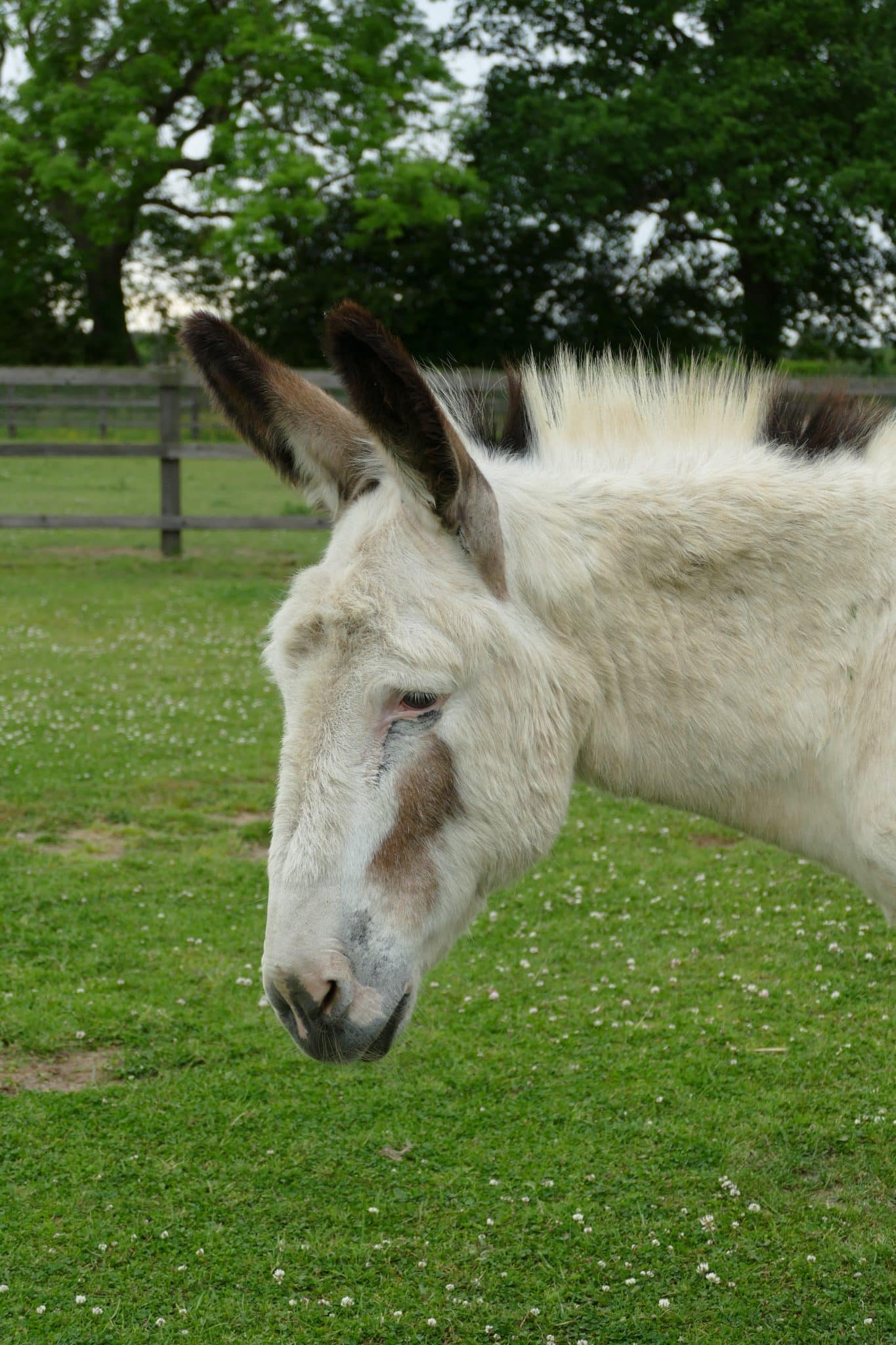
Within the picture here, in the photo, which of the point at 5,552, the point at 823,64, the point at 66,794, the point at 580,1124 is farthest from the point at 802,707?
the point at 823,64

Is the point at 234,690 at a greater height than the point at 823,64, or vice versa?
the point at 823,64

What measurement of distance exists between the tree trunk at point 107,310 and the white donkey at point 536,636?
122 ft

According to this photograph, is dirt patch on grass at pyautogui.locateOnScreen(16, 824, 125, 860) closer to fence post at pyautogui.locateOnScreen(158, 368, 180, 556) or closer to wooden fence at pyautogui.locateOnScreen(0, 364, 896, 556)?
wooden fence at pyautogui.locateOnScreen(0, 364, 896, 556)

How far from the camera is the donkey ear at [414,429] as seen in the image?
2207 mm

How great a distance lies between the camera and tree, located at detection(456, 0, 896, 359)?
98.7 feet

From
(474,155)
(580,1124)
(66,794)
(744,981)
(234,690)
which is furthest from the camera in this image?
(474,155)

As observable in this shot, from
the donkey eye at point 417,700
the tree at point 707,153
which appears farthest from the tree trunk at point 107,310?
the donkey eye at point 417,700

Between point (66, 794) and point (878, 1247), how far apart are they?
5738 mm

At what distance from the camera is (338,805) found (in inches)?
91.5

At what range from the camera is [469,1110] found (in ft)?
14.2

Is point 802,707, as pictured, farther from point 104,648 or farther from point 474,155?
point 474,155

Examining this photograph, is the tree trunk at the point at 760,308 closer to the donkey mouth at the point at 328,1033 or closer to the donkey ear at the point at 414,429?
the donkey ear at the point at 414,429

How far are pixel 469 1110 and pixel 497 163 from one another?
32.2 metres

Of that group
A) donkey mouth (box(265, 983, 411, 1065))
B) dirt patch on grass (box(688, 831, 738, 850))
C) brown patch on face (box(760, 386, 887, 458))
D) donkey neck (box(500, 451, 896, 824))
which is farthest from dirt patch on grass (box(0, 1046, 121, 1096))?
dirt patch on grass (box(688, 831, 738, 850))
